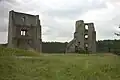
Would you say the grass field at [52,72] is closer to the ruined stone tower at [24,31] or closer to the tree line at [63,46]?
the ruined stone tower at [24,31]

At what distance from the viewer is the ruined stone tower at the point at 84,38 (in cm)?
4584

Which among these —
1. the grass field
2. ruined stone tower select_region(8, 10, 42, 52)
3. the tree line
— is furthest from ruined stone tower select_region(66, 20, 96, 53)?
the grass field

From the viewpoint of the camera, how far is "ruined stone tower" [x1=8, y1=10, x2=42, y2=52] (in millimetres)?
39938

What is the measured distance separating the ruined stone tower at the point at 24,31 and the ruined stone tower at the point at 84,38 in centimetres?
813

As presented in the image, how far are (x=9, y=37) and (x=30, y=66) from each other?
94.8ft

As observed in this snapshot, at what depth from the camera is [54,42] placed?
5753 centimetres

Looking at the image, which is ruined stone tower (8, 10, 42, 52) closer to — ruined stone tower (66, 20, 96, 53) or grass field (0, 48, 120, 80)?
ruined stone tower (66, 20, 96, 53)

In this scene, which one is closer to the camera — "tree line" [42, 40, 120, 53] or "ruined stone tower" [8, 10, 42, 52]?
"ruined stone tower" [8, 10, 42, 52]

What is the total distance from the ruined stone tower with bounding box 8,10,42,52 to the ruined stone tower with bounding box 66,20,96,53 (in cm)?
813

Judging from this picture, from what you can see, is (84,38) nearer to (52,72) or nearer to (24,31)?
(24,31)

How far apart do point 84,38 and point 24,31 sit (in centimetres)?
1258

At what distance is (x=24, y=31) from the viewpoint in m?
42.4

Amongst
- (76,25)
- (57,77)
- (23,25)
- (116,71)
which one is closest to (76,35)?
(76,25)

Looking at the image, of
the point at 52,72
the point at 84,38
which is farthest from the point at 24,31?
the point at 52,72
